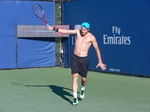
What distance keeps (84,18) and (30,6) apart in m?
2.39

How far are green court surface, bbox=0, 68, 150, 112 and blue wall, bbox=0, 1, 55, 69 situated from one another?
175 cm

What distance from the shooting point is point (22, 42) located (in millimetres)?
14844

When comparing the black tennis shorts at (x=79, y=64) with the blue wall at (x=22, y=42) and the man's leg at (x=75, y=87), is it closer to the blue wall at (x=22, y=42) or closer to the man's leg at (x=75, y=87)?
the man's leg at (x=75, y=87)

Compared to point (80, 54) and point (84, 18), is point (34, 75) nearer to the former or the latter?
point (84, 18)

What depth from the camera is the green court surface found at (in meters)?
7.24

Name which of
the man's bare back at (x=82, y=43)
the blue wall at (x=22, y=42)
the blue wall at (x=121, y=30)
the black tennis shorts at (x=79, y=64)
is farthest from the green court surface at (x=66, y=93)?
the blue wall at (x=22, y=42)

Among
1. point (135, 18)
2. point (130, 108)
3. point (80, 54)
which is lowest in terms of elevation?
point (130, 108)

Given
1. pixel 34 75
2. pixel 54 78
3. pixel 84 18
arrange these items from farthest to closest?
pixel 84 18 → pixel 34 75 → pixel 54 78

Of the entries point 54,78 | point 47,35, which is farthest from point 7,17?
point 54,78

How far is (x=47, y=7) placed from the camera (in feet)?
50.5

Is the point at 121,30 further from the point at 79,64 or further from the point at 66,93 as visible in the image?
the point at 79,64

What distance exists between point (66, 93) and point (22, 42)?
6.27 m

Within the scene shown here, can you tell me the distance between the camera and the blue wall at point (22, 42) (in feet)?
47.4

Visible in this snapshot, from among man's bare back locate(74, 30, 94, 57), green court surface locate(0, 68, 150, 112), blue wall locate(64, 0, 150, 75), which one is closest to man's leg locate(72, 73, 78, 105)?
green court surface locate(0, 68, 150, 112)
